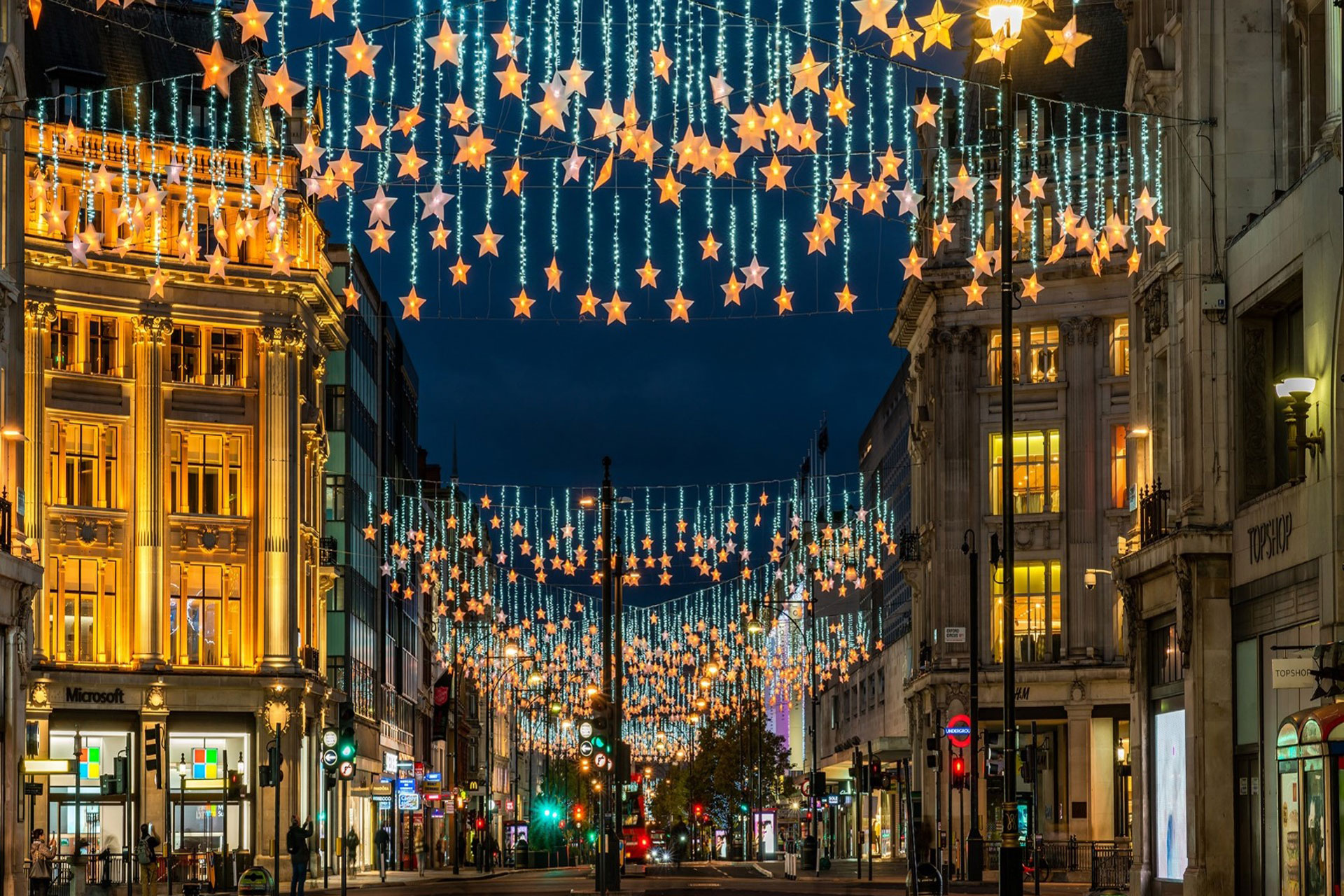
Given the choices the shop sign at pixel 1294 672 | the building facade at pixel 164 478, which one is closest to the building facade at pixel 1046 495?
the building facade at pixel 164 478

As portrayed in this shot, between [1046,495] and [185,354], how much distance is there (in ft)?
88.8

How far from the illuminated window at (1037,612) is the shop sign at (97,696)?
26.6 meters

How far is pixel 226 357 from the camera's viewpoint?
65.4 metres

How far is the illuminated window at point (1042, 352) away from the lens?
6712cm

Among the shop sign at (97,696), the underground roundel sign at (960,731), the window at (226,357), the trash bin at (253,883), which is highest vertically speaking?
the window at (226,357)

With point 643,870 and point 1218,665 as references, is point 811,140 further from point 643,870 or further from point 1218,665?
point 643,870

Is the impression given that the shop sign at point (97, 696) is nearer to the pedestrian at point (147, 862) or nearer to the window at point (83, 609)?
the window at point (83, 609)

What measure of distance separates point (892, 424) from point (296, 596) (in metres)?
36.5

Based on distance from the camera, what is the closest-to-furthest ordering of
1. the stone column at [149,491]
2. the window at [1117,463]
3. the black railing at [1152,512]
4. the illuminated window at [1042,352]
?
the black railing at [1152,512] < the stone column at [149,491] < the window at [1117,463] < the illuminated window at [1042,352]

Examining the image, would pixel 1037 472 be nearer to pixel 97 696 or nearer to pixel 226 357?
pixel 226 357

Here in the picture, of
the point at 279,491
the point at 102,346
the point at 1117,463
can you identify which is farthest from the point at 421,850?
the point at 1117,463

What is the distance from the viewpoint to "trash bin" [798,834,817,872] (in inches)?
2726

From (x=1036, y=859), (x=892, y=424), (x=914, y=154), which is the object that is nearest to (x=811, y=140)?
(x=1036, y=859)

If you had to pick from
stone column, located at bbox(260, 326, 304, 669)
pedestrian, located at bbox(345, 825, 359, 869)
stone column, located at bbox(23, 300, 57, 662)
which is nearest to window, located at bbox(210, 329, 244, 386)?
stone column, located at bbox(260, 326, 304, 669)
